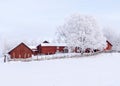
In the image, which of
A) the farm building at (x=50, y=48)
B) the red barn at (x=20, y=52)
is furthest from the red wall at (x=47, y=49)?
the red barn at (x=20, y=52)

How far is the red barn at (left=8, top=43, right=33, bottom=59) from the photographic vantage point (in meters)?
61.2

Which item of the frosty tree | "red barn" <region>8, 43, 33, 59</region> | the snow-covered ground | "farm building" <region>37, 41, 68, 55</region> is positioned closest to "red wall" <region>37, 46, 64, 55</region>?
"farm building" <region>37, 41, 68, 55</region>

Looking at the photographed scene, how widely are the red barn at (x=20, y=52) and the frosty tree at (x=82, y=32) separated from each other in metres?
10.3

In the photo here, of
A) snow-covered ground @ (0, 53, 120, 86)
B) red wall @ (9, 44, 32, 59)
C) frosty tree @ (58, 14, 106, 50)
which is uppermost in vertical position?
frosty tree @ (58, 14, 106, 50)

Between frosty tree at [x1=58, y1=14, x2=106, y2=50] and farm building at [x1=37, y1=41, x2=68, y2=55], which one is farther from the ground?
frosty tree at [x1=58, y1=14, x2=106, y2=50]

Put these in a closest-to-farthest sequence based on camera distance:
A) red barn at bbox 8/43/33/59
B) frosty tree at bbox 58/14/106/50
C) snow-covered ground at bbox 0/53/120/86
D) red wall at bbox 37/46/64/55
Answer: snow-covered ground at bbox 0/53/120/86
red barn at bbox 8/43/33/59
frosty tree at bbox 58/14/106/50
red wall at bbox 37/46/64/55

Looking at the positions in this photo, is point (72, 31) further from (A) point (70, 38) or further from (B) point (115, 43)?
(B) point (115, 43)

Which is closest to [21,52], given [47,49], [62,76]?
[47,49]

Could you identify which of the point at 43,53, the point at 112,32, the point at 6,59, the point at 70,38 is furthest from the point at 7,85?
the point at 112,32

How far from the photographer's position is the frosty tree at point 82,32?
62009 millimetres

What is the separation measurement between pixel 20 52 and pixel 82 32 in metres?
15.8

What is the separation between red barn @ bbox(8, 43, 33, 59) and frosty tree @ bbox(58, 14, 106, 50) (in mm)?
10276

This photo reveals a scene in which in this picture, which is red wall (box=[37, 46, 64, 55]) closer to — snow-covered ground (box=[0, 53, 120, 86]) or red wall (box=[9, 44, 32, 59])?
red wall (box=[9, 44, 32, 59])

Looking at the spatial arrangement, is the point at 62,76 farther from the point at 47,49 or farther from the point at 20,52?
the point at 47,49
